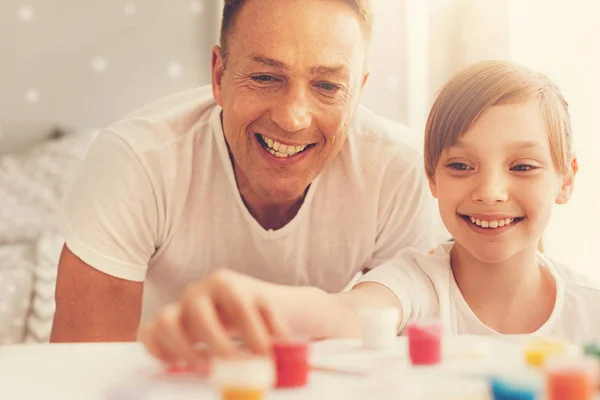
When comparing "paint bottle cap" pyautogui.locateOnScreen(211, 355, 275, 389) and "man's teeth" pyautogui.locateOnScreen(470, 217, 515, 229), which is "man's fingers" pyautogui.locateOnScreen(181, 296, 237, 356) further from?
"man's teeth" pyautogui.locateOnScreen(470, 217, 515, 229)

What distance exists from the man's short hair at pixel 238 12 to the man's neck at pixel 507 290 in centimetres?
43

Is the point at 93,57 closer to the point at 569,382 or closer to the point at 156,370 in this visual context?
the point at 156,370

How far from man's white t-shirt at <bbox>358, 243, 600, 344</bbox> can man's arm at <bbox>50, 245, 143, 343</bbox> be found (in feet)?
1.55

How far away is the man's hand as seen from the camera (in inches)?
23.7

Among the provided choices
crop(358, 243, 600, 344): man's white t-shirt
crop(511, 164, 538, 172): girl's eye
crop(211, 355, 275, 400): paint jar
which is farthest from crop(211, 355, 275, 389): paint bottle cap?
crop(511, 164, 538, 172): girl's eye

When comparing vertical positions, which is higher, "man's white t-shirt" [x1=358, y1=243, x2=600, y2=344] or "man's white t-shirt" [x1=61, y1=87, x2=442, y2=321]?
"man's white t-shirt" [x1=61, y1=87, x2=442, y2=321]

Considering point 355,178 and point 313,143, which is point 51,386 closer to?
point 313,143

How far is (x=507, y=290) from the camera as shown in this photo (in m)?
1.12

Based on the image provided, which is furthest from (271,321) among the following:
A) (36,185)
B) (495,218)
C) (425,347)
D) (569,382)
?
(36,185)

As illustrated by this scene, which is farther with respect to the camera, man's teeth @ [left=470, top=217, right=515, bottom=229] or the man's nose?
the man's nose

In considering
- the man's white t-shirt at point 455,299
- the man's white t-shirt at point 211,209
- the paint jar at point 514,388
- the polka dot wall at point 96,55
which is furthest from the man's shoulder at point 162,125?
the polka dot wall at point 96,55

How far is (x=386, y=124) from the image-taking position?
4.85 feet

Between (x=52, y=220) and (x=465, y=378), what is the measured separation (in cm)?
185

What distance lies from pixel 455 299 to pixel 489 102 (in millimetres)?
302
